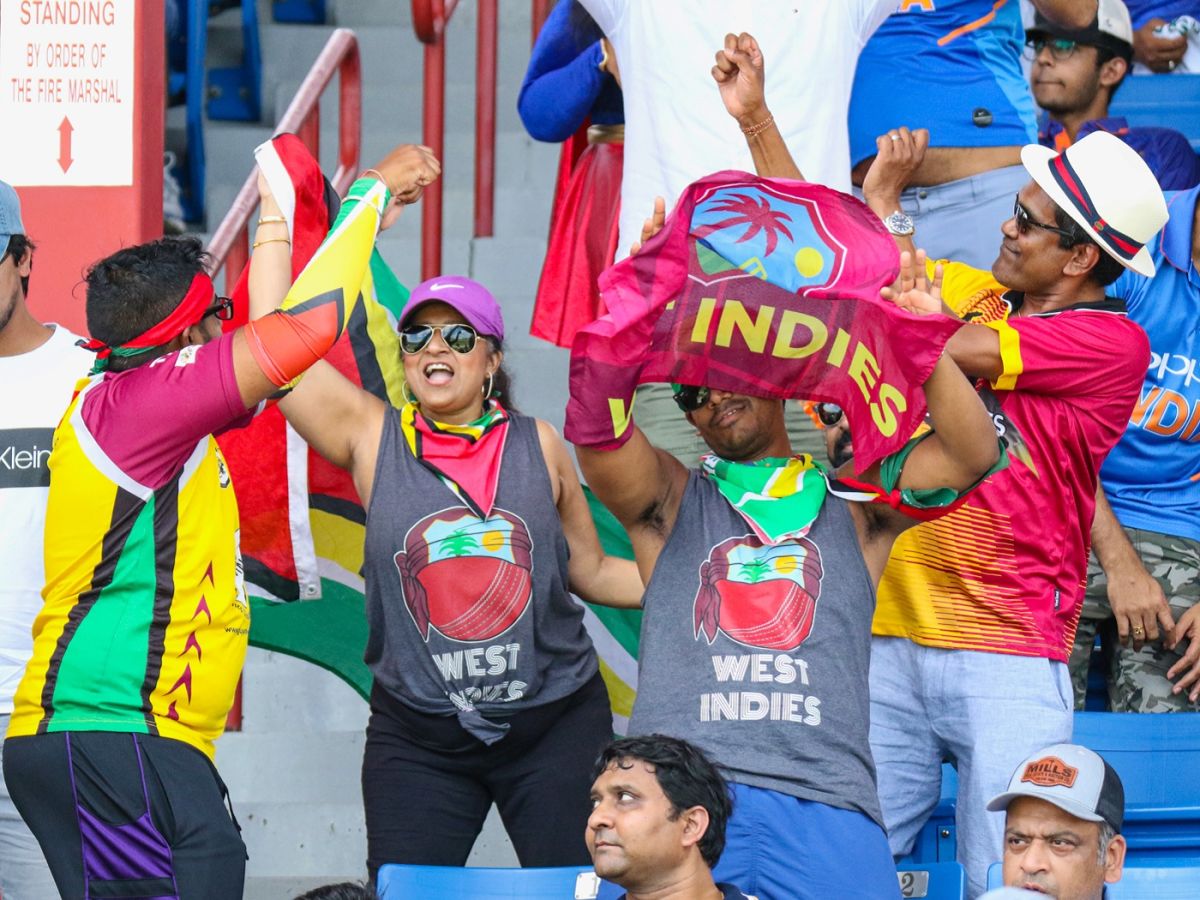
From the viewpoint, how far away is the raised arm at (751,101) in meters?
3.88

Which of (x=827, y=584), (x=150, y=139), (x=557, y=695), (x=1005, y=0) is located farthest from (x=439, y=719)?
(x=1005, y=0)

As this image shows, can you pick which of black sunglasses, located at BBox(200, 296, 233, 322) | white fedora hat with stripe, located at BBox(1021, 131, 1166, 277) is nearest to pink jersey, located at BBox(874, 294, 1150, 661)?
white fedora hat with stripe, located at BBox(1021, 131, 1166, 277)

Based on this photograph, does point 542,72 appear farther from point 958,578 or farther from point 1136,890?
point 1136,890

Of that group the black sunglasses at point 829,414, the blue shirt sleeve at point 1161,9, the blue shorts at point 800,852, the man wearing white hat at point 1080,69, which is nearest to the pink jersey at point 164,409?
the blue shorts at point 800,852

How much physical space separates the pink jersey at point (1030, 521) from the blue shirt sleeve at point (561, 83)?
1.33 metres

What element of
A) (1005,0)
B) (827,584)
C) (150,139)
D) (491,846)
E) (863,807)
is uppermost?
(1005,0)

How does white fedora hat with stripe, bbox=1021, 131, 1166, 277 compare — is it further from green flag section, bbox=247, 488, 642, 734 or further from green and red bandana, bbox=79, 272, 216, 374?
green and red bandana, bbox=79, 272, 216, 374

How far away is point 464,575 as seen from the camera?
3801 mm

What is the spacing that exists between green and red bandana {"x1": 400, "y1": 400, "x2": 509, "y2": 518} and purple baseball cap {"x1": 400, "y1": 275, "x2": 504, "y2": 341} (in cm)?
20

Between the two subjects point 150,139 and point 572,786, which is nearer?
point 572,786

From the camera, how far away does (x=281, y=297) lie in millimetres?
3547

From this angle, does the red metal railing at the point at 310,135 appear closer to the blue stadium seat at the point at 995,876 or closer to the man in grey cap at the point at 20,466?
the man in grey cap at the point at 20,466

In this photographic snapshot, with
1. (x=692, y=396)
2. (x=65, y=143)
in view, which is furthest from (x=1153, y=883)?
(x=65, y=143)

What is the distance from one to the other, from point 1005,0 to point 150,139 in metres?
2.51
